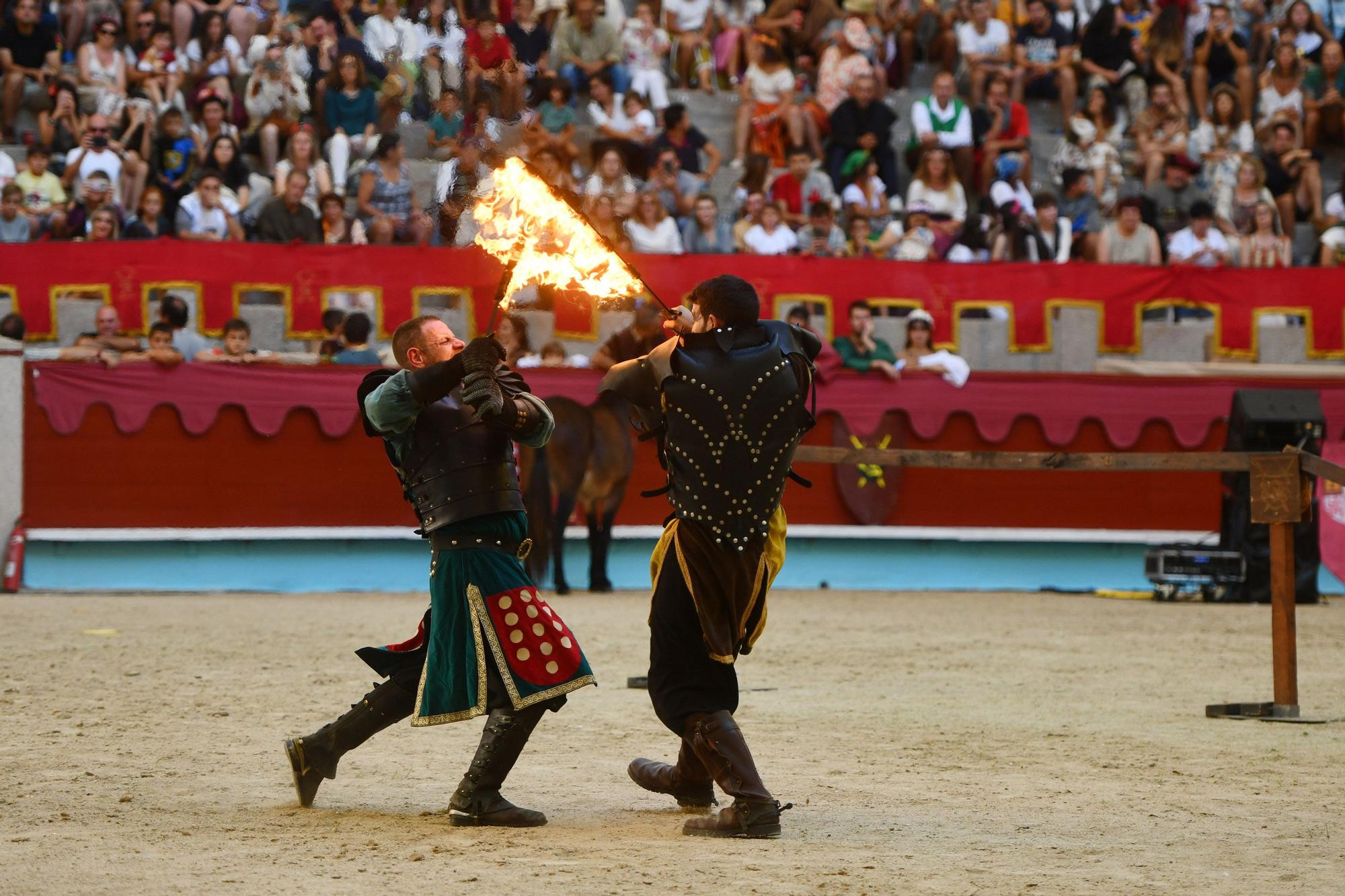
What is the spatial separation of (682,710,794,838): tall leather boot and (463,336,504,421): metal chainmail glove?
44.6 inches

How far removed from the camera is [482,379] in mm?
5422

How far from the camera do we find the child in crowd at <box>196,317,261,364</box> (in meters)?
14.2

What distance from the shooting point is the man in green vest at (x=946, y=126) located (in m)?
19.0

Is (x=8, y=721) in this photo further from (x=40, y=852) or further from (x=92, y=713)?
(x=40, y=852)

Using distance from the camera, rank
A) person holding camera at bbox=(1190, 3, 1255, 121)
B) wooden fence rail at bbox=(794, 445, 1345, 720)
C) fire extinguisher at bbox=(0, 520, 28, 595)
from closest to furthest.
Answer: wooden fence rail at bbox=(794, 445, 1345, 720)
fire extinguisher at bbox=(0, 520, 28, 595)
person holding camera at bbox=(1190, 3, 1255, 121)

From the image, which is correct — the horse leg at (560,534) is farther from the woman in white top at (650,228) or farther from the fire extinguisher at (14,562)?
the fire extinguisher at (14,562)

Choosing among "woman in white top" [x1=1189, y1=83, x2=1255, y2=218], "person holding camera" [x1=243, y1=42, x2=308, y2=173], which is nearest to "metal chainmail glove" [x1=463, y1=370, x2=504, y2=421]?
"person holding camera" [x1=243, y1=42, x2=308, y2=173]

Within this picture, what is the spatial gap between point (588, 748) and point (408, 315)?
316 inches

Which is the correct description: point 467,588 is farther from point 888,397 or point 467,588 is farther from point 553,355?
point 888,397

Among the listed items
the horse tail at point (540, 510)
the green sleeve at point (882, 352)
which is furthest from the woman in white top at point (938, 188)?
the horse tail at point (540, 510)

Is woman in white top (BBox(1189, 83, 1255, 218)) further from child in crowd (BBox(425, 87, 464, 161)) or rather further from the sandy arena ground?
child in crowd (BBox(425, 87, 464, 161))

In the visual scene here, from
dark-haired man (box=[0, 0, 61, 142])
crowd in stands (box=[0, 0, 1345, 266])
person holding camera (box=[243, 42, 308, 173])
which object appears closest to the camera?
crowd in stands (box=[0, 0, 1345, 266])

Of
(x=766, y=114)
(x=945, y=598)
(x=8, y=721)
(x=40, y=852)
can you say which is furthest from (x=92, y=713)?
(x=766, y=114)

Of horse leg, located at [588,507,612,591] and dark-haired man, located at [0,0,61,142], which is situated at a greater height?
dark-haired man, located at [0,0,61,142]
